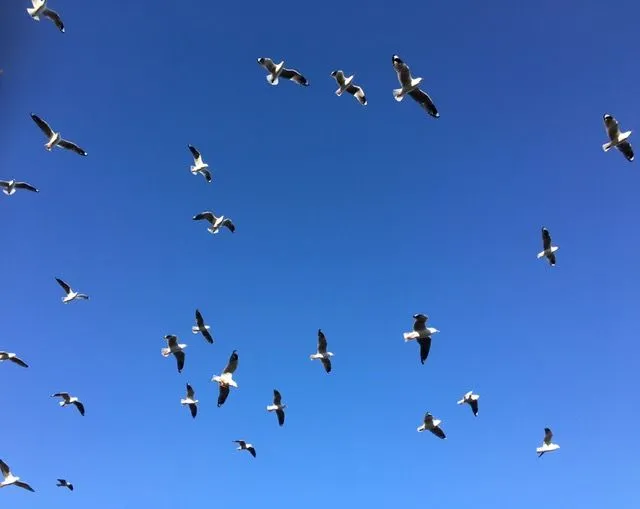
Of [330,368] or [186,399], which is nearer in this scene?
[330,368]

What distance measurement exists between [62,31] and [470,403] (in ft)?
67.7

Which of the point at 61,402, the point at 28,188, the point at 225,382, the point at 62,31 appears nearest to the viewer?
the point at 62,31

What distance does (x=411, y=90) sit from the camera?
2289 cm

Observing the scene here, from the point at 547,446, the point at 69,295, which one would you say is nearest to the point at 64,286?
the point at 69,295

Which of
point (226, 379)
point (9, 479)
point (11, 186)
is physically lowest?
point (9, 479)

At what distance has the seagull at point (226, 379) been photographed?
26969mm

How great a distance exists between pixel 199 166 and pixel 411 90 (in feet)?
33.5

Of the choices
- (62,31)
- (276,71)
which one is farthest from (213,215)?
(62,31)

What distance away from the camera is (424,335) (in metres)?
24.9

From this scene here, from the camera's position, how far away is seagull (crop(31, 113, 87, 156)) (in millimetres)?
26566

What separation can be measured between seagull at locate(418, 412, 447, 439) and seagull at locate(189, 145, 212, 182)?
13.0 metres

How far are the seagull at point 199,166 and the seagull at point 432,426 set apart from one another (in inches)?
513

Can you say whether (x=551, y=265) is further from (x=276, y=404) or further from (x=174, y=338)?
(x=174, y=338)

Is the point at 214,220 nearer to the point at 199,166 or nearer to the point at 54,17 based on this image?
the point at 199,166
